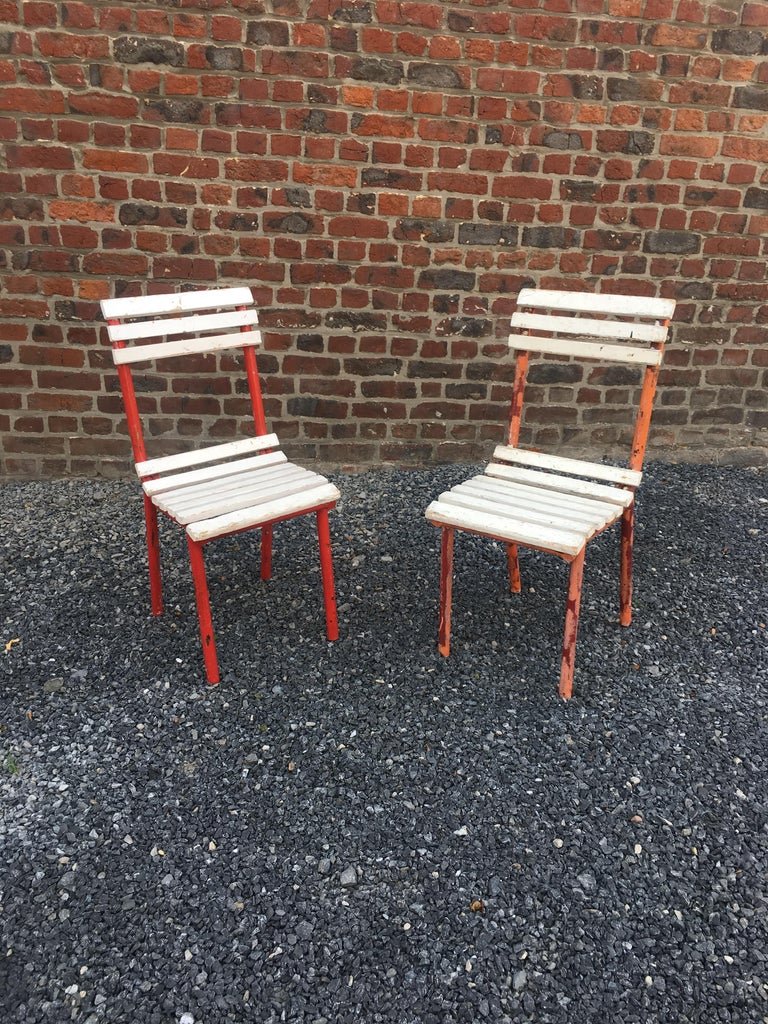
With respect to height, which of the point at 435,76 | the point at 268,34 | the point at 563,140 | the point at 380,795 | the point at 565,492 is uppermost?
the point at 268,34

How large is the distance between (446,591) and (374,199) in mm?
2124

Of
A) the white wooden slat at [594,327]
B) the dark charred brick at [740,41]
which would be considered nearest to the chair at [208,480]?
the white wooden slat at [594,327]

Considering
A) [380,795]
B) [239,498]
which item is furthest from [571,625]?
[239,498]

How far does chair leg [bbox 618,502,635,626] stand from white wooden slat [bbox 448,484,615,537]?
30 centimetres

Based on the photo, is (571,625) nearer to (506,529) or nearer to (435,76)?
(506,529)

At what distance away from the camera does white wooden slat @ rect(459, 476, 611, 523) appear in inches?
101

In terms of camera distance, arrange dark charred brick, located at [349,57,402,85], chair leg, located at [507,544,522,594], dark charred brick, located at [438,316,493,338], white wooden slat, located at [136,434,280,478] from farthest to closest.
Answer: dark charred brick, located at [438,316,493,338]
dark charred brick, located at [349,57,402,85]
chair leg, located at [507,544,522,594]
white wooden slat, located at [136,434,280,478]

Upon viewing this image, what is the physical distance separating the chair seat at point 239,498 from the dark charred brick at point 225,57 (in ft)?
6.30

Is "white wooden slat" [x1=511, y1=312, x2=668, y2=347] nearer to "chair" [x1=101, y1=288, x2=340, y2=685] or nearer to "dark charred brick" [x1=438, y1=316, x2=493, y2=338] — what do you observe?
"chair" [x1=101, y1=288, x2=340, y2=685]

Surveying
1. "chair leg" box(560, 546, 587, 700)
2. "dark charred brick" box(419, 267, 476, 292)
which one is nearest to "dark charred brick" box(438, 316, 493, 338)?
"dark charred brick" box(419, 267, 476, 292)

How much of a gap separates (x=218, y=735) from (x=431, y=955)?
0.96 m

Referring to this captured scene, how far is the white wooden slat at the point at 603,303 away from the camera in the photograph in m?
2.67

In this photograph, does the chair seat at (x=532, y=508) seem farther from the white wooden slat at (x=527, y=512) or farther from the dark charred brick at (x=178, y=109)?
the dark charred brick at (x=178, y=109)

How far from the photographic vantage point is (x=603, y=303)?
279 cm
